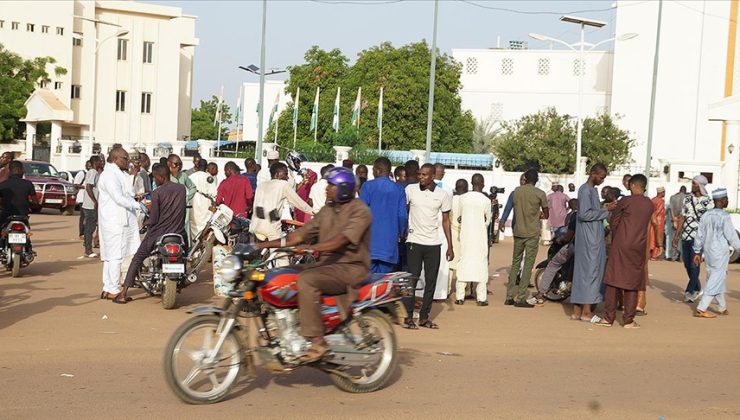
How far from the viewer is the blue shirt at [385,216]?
35.7ft

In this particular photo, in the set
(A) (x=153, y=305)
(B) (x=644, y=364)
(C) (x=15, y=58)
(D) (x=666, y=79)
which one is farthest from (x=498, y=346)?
(D) (x=666, y=79)

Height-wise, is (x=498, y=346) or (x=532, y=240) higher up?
(x=532, y=240)

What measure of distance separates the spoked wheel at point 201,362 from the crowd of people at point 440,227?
3509mm

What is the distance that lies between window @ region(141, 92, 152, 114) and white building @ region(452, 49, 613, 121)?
74.3ft

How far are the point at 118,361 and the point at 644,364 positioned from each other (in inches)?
193

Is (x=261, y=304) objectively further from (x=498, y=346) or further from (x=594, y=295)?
(x=594, y=295)

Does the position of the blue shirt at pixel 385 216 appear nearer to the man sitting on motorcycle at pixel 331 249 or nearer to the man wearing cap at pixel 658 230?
the man sitting on motorcycle at pixel 331 249

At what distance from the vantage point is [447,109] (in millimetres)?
65938

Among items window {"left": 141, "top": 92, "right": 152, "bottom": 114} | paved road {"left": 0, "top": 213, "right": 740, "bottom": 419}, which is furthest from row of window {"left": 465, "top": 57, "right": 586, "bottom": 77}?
paved road {"left": 0, "top": 213, "right": 740, "bottom": 419}

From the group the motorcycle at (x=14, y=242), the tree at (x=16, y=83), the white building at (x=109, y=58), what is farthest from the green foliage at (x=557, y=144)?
the motorcycle at (x=14, y=242)

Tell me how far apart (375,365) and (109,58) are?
59.5 metres

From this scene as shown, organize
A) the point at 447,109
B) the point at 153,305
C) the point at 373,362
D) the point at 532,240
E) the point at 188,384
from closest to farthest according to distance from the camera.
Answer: the point at 188,384, the point at 373,362, the point at 153,305, the point at 532,240, the point at 447,109

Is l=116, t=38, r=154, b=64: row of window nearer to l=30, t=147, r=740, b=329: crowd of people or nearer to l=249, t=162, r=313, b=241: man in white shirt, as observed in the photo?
l=30, t=147, r=740, b=329: crowd of people

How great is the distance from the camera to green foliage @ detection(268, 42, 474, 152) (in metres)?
62.0
